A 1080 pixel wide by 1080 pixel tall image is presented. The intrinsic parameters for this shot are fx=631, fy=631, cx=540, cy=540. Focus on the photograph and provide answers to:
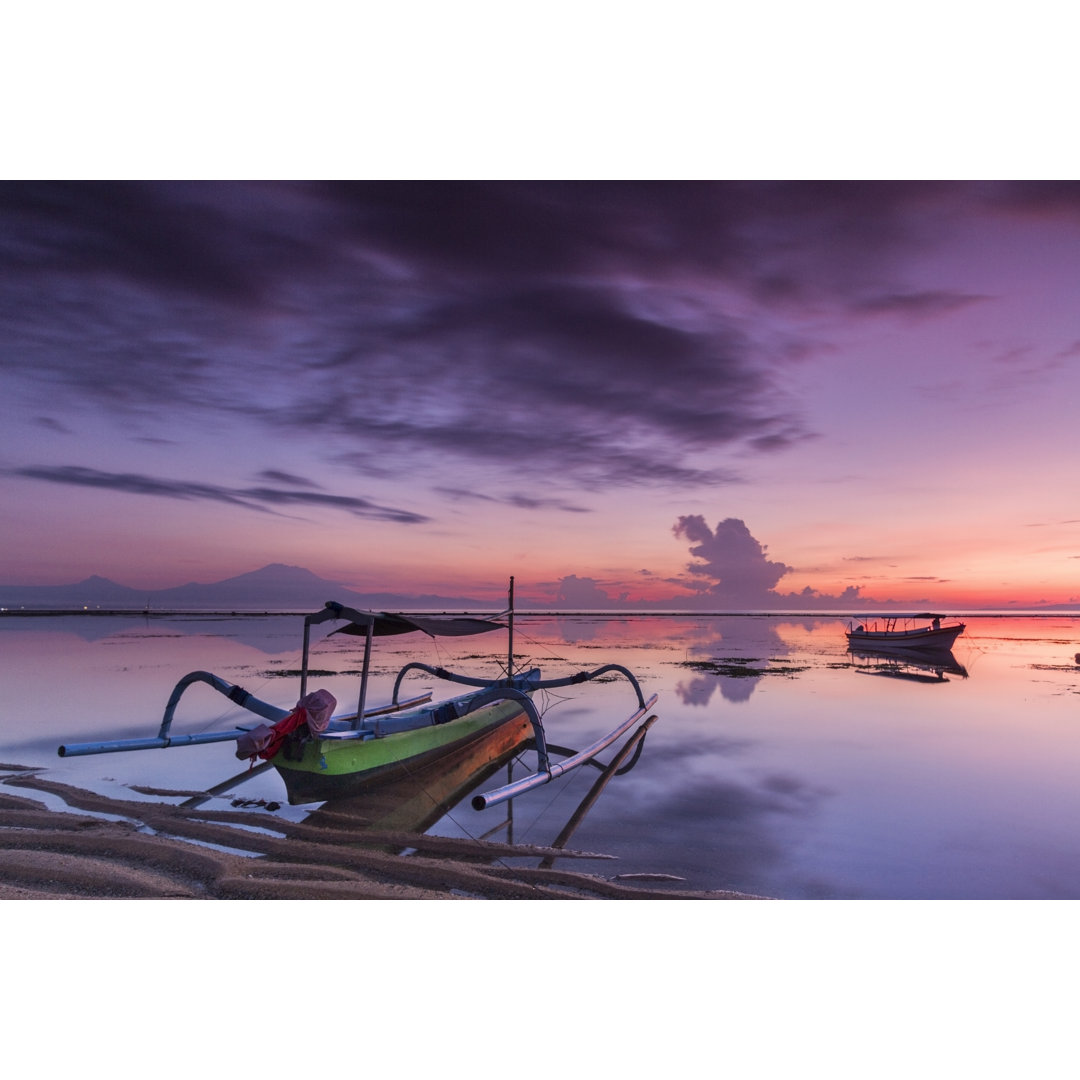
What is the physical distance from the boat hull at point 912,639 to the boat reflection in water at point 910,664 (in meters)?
0.25

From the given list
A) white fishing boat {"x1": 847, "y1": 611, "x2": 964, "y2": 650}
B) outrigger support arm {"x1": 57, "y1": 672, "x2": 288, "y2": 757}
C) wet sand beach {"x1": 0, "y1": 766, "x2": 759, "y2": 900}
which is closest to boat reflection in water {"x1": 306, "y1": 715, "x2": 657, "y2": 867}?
wet sand beach {"x1": 0, "y1": 766, "x2": 759, "y2": 900}

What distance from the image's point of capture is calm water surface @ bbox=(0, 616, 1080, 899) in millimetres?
4914

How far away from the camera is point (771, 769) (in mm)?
7840

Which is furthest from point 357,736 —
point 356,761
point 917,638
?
point 917,638

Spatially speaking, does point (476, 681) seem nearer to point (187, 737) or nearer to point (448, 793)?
point (448, 793)

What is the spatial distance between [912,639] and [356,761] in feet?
87.0

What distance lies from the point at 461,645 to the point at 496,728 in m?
20.2

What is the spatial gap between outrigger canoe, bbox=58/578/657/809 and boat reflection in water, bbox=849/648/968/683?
44.1ft

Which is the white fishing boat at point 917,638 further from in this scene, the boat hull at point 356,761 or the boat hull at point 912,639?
the boat hull at point 356,761

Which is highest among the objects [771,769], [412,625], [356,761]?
[412,625]

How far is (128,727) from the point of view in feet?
30.7

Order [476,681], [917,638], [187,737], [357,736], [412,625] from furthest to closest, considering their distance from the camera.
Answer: [917,638], [476,681], [187,737], [412,625], [357,736]

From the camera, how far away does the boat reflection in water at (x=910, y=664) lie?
710 inches

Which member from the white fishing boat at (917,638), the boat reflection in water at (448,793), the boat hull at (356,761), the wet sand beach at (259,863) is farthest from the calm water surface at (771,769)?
the white fishing boat at (917,638)
